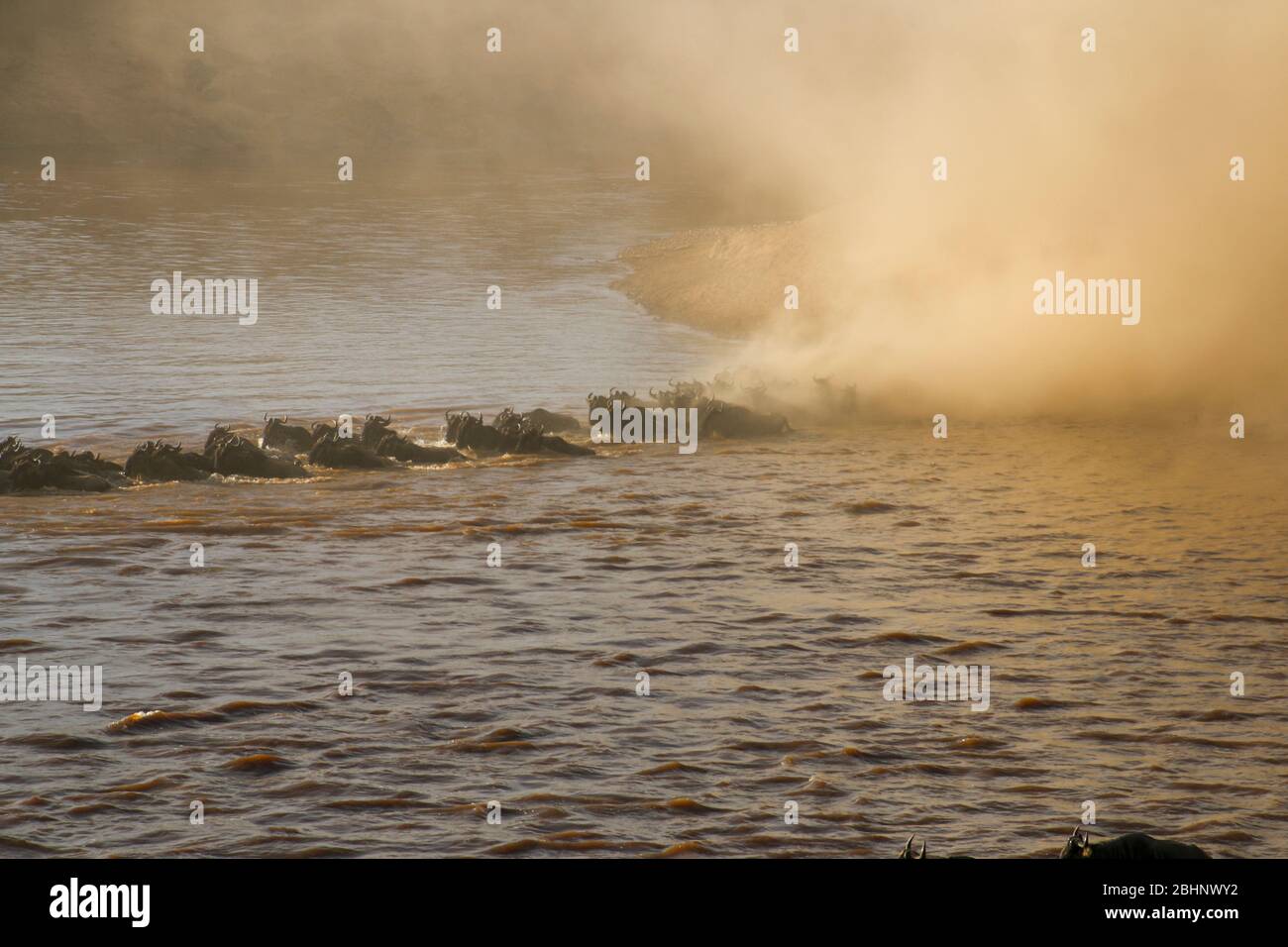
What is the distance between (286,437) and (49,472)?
12.5 ft

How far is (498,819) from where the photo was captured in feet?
36.1

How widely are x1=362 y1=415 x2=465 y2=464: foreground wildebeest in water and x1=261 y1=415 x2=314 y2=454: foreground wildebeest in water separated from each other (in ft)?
3.16

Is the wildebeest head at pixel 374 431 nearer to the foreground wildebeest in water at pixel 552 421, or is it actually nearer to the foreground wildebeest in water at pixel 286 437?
the foreground wildebeest in water at pixel 286 437

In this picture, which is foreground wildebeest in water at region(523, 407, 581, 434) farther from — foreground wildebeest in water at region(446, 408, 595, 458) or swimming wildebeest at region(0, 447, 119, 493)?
swimming wildebeest at region(0, 447, 119, 493)

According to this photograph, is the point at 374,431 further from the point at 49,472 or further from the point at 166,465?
the point at 49,472

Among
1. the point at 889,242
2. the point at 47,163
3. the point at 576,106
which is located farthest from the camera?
the point at 576,106

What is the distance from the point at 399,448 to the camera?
23.3 metres

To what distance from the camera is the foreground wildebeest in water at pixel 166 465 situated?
2183cm

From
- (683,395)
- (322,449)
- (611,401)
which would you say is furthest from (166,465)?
(683,395)

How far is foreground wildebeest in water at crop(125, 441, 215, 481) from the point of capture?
859 inches

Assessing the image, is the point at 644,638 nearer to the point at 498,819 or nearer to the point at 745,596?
the point at 745,596

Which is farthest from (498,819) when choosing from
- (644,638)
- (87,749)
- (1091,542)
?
(1091,542)
